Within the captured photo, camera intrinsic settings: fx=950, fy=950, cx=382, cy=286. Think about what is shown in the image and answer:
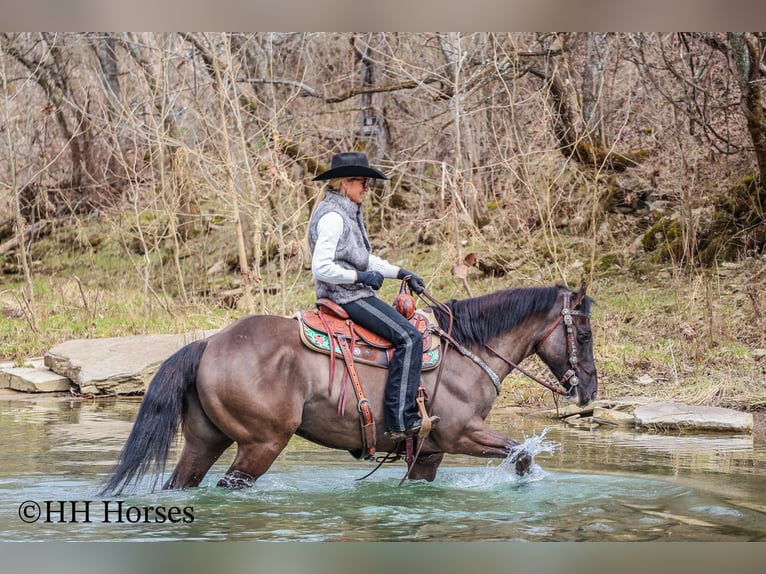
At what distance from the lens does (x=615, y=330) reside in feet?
38.1

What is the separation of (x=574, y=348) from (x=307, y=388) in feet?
6.02

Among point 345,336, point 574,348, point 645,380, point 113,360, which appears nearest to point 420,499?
point 345,336

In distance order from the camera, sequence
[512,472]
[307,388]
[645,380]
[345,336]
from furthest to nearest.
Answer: [645,380], [512,472], [345,336], [307,388]

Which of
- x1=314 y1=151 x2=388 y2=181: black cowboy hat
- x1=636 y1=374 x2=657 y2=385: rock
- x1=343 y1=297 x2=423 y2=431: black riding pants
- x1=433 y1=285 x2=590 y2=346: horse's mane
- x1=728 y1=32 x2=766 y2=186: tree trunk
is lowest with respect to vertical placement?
x1=636 y1=374 x2=657 y2=385: rock

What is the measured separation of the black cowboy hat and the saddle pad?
0.88m

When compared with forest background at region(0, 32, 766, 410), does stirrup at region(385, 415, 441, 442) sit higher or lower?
lower

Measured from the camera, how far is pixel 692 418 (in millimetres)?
8789

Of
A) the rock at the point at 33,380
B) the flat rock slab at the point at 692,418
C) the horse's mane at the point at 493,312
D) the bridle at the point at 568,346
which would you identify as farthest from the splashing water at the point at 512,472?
the rock at the point at 33,380

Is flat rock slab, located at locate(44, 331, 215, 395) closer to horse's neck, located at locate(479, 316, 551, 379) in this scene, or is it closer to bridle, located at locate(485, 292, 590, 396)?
horse's neck, located at locate(479, 316, 551, 379)

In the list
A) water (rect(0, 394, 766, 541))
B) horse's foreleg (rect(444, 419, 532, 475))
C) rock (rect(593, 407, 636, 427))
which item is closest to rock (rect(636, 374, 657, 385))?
rock (rect(593, 407, 636, 427))

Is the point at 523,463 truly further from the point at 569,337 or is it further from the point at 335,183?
the point at 335,183

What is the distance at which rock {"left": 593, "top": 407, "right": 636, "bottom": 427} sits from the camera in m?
9.11

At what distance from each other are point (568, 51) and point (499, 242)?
3.23 meters

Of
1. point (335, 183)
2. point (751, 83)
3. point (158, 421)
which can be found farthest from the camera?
point (751, 83)
